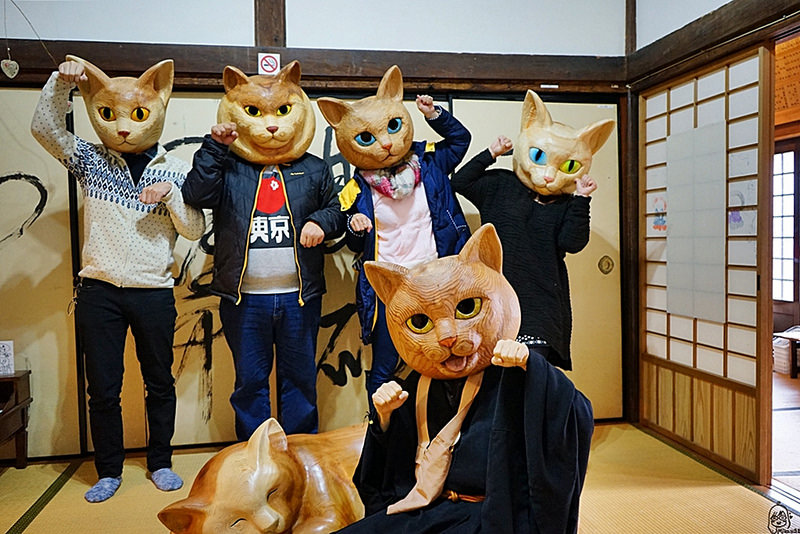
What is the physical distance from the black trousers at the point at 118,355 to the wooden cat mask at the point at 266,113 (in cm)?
73

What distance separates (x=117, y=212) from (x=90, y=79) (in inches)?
21.0

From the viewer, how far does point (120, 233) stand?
2.74 metres

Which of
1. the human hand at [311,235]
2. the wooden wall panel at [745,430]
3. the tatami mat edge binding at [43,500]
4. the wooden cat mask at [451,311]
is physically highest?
the human hand at [311,235]

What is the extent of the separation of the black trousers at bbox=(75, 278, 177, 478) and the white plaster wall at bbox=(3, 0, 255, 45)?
1.24 m

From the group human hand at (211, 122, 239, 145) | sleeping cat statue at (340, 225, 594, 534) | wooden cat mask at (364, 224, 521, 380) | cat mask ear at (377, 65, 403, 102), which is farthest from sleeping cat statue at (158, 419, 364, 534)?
cat mask ear at (377, 65, 403, 102)

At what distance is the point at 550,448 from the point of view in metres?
1.50

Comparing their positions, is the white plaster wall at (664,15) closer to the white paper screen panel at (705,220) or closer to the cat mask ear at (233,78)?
the white paper screen panel at (705,220)

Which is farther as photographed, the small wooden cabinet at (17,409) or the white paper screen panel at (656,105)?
the white paper screen panel at (656,105)

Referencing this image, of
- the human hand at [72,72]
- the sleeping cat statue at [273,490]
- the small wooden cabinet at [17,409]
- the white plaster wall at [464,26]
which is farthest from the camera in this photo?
the white plaster wall at [464,26]

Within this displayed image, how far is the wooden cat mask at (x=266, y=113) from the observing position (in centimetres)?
267

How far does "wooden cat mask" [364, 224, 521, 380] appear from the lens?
161cm

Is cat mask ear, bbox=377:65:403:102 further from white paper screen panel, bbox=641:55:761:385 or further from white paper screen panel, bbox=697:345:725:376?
white paper screen panel, bbox=697:345:725:376

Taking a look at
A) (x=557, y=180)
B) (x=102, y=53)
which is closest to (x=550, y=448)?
(x=557, y=180)

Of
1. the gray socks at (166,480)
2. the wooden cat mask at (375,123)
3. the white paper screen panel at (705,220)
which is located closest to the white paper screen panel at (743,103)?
the white paper screen panel at (705,220)
